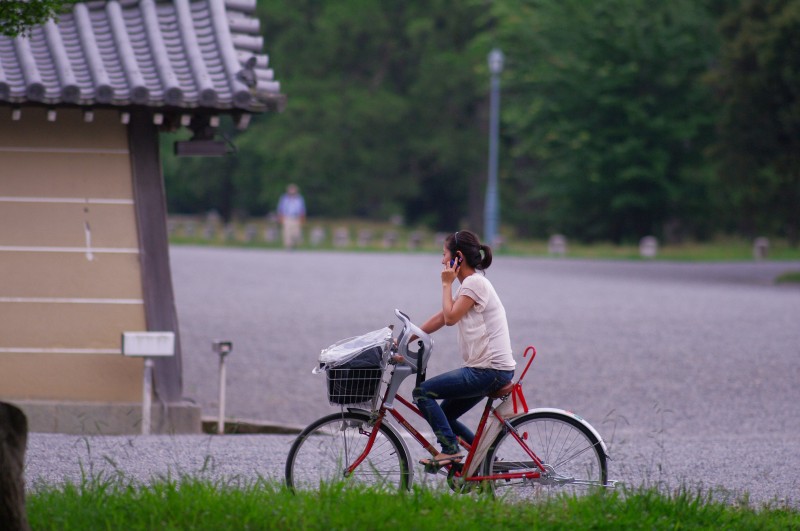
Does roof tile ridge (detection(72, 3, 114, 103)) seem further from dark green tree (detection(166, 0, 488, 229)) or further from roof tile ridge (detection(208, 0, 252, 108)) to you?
dark green tree (detection(166, 0, 488, 229))

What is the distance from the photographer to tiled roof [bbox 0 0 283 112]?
9.61m

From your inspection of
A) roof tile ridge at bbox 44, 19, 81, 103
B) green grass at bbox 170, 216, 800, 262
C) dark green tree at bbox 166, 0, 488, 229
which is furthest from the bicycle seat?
dark green tree at bbox 166, 0, 488, 229

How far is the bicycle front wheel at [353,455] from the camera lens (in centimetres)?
600

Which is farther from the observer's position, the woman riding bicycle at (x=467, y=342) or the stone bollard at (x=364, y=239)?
the stone bollard at (x=364, y=239)

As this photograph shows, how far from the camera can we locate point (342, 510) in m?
5.25

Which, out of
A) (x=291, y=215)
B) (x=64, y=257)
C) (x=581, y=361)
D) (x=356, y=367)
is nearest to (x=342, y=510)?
(x=356, y=367)

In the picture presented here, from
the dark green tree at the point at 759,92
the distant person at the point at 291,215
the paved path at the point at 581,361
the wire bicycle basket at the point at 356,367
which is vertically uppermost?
the dark green tree at the point at 759,92

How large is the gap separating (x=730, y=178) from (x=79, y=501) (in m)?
28.5

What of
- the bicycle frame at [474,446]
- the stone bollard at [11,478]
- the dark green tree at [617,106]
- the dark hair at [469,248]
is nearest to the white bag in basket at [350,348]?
the bicycle frame at [474,446]

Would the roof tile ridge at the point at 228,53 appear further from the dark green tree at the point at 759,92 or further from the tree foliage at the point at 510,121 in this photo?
the tree foliage at the point at 510,121

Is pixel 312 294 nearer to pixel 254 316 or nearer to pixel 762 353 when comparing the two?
pixel 254 316

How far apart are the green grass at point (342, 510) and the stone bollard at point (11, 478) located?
14.2 inches

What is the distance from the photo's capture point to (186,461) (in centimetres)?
740

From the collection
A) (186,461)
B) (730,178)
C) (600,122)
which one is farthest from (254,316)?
(600,122)
